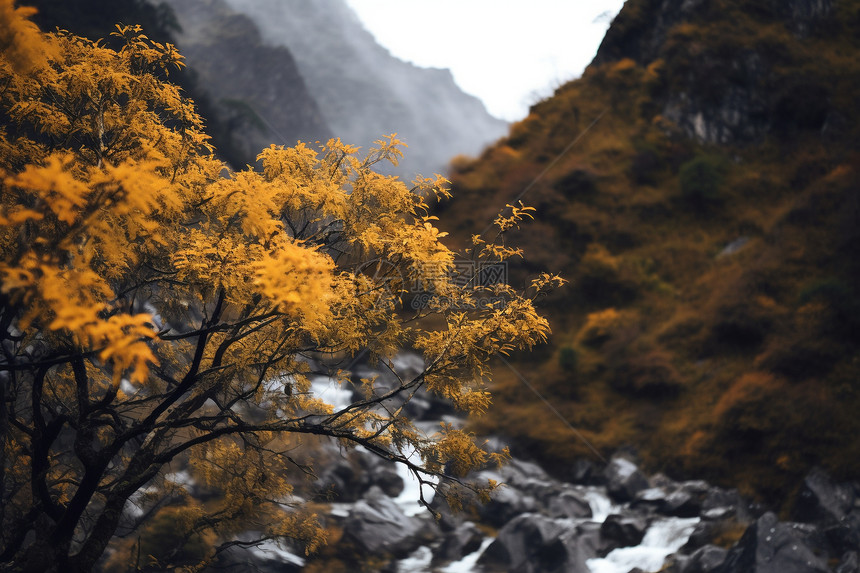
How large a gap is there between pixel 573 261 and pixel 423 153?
64.7m

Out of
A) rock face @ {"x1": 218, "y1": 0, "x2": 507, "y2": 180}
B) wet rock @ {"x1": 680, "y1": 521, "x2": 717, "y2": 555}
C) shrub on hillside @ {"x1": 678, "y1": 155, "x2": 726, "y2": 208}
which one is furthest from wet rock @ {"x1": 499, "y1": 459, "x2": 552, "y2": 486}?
rock face @ {"x1": 218, "y1": 0, "x2": 507, "y2": 180}

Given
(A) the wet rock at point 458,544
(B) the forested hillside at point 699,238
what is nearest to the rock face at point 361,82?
(B) the forested hillside at point 699,238

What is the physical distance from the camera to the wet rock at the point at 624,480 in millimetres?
17578

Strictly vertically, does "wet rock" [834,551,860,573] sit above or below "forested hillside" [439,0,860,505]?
below

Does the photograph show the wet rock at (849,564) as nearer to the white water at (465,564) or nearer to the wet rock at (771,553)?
the wet rock at (771,553)

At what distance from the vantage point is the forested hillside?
57.2 feet

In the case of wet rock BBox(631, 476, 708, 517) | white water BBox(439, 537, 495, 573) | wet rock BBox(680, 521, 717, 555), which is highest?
white water BBox(439, 537, 495, 573)

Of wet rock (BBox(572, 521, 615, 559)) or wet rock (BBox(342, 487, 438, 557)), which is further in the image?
wet rock (BBox(342, 487, 438, 557))

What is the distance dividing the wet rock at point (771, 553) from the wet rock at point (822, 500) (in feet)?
5.19

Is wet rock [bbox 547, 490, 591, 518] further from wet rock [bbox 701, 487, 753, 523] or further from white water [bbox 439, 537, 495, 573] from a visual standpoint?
wet rock [bbox 701, 487, 753, 523]

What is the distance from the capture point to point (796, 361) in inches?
692

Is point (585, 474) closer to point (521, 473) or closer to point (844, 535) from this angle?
point (521, 473)

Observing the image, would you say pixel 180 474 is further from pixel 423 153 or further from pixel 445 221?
pixel 423 153

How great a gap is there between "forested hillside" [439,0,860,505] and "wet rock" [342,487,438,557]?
5.64m
